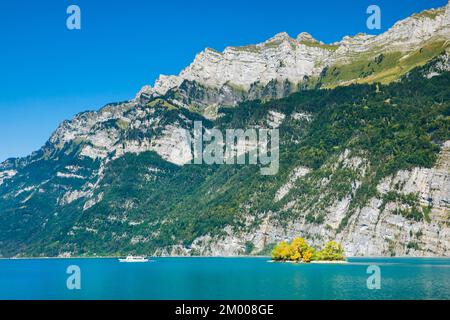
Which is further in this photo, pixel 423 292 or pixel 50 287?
pixel 50 287

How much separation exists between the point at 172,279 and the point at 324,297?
67.2 m

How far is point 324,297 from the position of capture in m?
123

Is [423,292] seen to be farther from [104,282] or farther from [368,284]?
[104,282]
